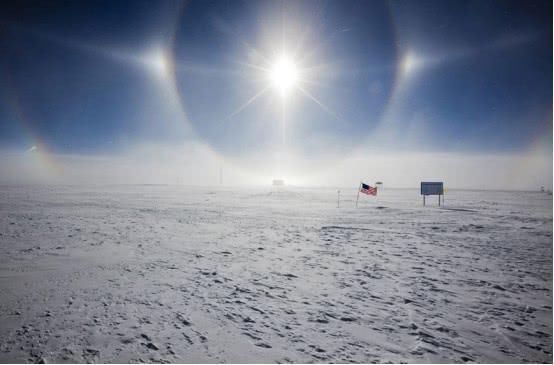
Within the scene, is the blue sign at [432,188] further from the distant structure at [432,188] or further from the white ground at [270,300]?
Answer: the white ground at [270,300]

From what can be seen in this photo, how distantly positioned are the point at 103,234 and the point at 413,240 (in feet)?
48.0

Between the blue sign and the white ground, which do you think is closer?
the white ground

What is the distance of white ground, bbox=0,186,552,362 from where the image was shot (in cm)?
423

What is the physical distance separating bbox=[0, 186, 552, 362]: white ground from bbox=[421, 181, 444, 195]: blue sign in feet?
68.1

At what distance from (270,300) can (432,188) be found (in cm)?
3205

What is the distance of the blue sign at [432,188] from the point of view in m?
31.3

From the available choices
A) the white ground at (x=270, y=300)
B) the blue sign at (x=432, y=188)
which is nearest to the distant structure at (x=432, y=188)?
the blue sign at (x=432, y=188)

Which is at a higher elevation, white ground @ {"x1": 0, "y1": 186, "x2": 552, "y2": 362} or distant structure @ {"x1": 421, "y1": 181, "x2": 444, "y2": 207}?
distant structure @ {"x1": 421, "y1": 181, "x2": 444, "y2": 207}

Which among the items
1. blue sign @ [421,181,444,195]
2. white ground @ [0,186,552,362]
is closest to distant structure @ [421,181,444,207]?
blue sign @ [421,181,444,195]

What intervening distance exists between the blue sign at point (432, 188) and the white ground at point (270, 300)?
68.1 feet

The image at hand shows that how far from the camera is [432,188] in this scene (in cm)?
3178

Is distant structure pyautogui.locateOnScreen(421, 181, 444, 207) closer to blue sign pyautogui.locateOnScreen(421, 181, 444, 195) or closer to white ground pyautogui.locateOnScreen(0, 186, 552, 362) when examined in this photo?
blue sign pyautogui.locateOnScreen(421, 181, 444, 195)

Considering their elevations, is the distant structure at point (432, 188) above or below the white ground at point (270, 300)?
above

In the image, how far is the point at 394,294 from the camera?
639 cm
